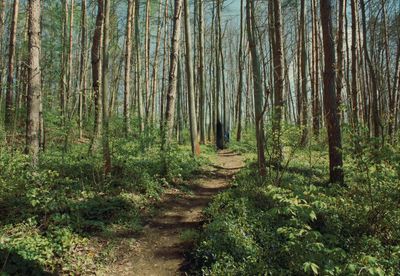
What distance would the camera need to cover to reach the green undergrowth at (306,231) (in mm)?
4172

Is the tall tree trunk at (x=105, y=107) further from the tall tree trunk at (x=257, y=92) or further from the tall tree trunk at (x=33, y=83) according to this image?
the tall tree trunk at (x=257, y=92)

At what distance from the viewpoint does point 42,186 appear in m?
5.80

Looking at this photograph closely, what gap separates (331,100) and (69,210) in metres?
6.28

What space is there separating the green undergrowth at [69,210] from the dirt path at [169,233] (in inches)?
10.8

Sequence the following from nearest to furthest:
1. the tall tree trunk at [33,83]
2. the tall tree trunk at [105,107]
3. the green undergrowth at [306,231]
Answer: the green undergrowth at [306,231], the tall tree trunk at [33,83], the tall tree trunk at [105,107]

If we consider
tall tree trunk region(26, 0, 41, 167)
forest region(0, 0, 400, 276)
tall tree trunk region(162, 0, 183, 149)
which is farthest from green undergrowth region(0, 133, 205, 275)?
tall tree trunk region(162, 0, 183, 149)

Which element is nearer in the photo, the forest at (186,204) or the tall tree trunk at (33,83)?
the forest at (186,204)

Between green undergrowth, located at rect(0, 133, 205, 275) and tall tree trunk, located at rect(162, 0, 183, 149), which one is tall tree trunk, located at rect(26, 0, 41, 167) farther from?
tall tree trunk, located at rect(162, 0, 183, 149)

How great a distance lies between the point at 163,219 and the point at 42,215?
2270 mm

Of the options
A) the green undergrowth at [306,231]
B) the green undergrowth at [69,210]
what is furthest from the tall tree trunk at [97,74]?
the green undergrowth at [306,231]

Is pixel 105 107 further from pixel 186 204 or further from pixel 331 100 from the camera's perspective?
pixel 331 100

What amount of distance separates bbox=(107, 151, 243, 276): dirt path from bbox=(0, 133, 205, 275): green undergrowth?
28 centimetres

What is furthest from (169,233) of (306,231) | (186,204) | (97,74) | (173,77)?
(173,77)

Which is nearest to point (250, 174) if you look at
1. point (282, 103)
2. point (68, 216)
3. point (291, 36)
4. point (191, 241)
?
point (282, 103)
